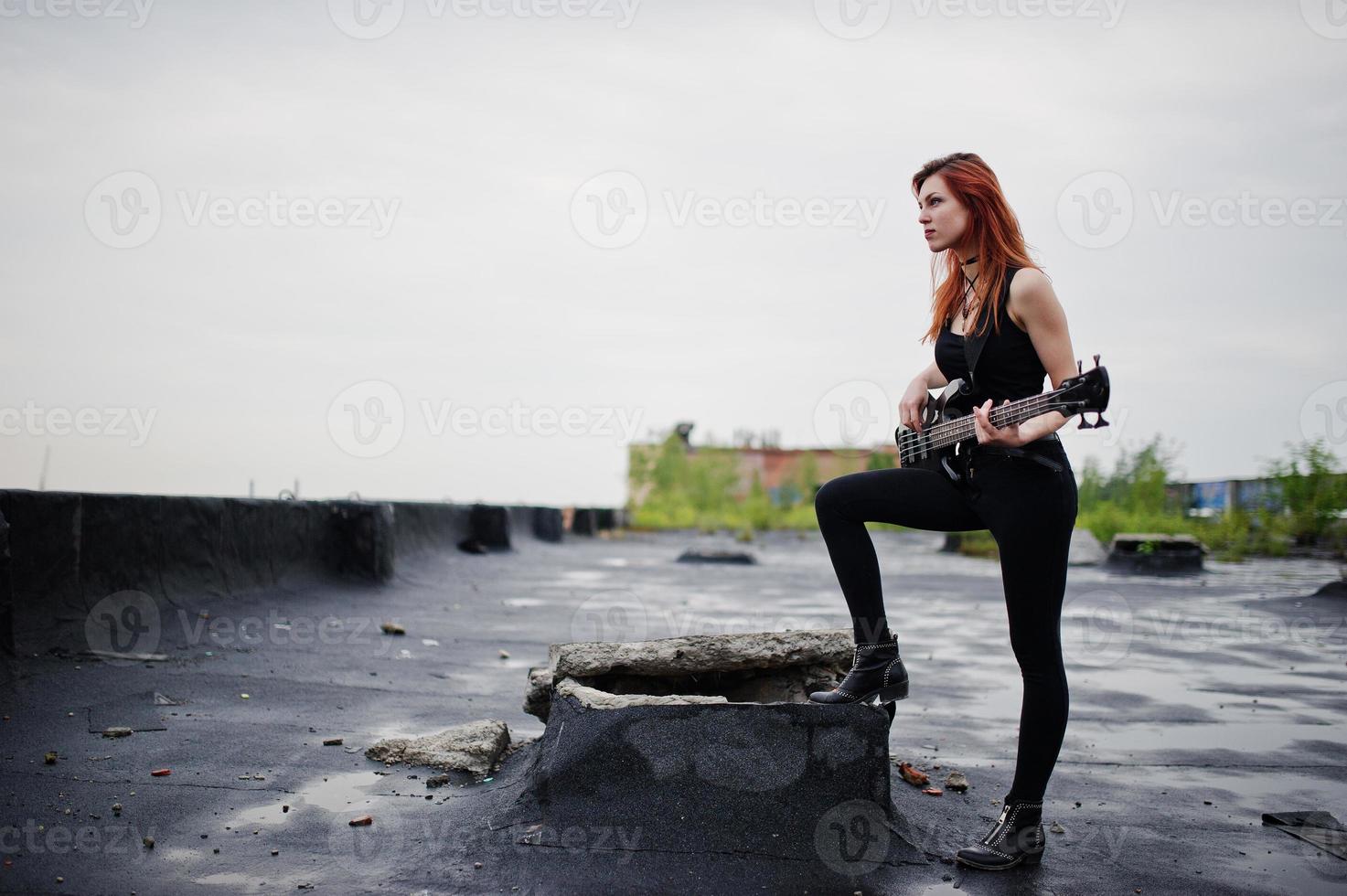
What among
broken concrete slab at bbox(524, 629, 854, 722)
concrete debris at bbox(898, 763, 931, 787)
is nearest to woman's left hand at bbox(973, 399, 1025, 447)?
broken concrete slab at bbox(524, 629, 854, 722)

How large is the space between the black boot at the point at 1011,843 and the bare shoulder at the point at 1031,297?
5.23 feet

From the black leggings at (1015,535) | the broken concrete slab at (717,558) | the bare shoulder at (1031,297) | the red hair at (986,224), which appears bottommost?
the broken concrete slab at (717,558)

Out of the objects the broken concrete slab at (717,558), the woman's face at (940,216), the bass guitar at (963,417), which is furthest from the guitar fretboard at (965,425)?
the broken concrete slab at (717,558)

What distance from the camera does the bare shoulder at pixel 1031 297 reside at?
331 cm

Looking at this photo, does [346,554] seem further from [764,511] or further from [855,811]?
[764,511]

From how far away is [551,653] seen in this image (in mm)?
4414

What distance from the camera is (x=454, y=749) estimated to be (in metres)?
4.38

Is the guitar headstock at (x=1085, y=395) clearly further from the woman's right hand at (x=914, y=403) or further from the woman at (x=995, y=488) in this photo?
the woman's right hand at (x=914, y=403)

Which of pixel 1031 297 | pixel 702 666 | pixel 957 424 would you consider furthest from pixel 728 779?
pixel 1031 297

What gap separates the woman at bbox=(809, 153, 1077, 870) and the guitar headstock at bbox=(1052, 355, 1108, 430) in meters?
0.05

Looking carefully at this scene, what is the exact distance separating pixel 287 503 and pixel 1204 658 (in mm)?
7649

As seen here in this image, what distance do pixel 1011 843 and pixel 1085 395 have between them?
150 cm

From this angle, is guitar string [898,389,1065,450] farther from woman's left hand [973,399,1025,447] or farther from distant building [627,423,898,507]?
distant building [627,423,898,507]

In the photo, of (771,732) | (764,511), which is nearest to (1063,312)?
(771,732)
